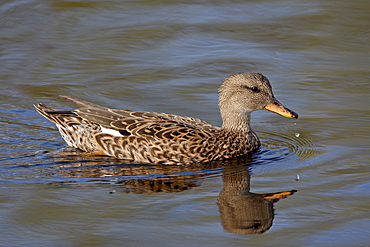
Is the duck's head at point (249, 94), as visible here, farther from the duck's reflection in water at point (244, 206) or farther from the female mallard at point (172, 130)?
the duck's reflection in water at point (244, 206)

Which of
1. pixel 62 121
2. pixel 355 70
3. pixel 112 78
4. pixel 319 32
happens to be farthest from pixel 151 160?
pixel 319 32

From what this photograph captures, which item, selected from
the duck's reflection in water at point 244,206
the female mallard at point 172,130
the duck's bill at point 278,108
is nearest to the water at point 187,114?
the duck's reflection in water at point 244,206

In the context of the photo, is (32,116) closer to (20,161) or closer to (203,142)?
(20,161)

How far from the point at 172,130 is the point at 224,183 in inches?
48.2

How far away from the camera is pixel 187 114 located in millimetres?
10312

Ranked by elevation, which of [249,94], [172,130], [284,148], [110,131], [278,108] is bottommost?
[284,148]

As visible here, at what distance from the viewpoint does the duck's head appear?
8.98 meters

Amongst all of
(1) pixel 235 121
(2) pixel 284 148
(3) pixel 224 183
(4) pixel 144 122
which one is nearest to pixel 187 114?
(1) pixel 235 121

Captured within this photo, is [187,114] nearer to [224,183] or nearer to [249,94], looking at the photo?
[249,94]

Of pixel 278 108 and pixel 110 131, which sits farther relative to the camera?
pixel 110 131

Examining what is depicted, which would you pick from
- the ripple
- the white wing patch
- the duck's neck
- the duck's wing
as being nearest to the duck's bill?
the duck's neck

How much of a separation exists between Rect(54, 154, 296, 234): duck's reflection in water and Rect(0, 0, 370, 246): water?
0.02m

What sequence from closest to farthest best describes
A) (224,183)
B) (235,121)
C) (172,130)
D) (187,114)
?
(224,183) < (172,130) < (235,121) < (187,114)

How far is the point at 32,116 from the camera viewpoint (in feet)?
33.4
